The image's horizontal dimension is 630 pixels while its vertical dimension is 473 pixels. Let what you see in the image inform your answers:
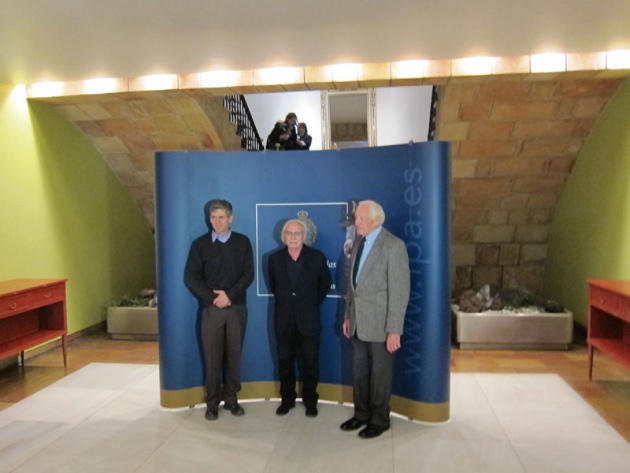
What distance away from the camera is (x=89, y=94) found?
6.01m

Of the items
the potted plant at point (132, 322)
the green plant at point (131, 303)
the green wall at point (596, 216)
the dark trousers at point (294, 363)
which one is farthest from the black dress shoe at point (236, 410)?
the green wall at point (596, 216)

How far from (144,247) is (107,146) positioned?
7.05 feet

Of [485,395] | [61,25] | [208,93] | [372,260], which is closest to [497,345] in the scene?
[485,395]

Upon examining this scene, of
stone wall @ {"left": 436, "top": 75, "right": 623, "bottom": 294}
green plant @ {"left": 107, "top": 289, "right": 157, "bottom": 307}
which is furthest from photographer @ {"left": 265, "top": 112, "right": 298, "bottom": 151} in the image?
green plant @ {"left": 107, "top": 289, "right": 157, "bottom": 307}

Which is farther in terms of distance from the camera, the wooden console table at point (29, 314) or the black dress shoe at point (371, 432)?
the wooden console table at point (29, 314)

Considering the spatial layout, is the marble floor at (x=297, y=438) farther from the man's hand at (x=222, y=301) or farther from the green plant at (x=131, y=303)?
the green plant at (x=131, y=303)

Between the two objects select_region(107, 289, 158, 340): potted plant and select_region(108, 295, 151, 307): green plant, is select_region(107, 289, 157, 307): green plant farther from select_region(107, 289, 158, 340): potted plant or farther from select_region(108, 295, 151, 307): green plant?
select_region(107, 289, 158, 340): potted plant

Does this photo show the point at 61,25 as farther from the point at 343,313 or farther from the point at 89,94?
the point at 343,313

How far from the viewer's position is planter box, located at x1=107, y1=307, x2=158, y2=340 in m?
7.14

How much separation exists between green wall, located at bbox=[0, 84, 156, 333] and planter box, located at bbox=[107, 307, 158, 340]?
1.53 ft

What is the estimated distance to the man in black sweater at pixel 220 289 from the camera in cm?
418

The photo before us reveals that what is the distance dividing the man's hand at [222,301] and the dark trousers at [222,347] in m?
0.05

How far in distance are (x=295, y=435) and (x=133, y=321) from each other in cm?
403

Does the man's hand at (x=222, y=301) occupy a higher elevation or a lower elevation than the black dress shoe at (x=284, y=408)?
higher
